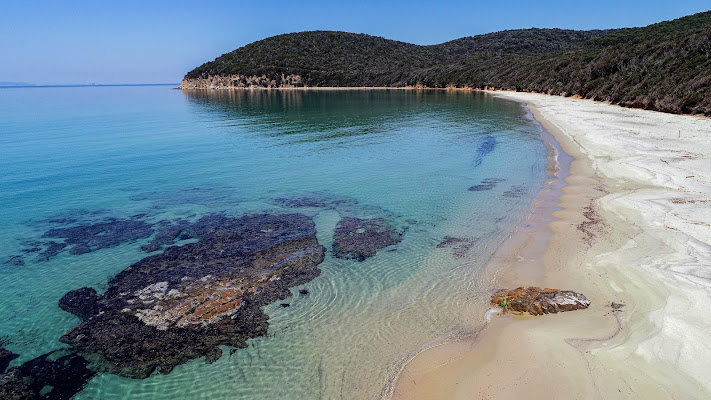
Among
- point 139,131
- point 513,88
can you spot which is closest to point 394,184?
point 139,131

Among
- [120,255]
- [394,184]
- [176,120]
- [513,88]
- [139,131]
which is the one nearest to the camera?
[120,255]

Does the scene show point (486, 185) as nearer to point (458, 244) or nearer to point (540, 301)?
point (458, 244)

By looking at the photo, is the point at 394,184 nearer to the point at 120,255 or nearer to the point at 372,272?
the point at 372,272

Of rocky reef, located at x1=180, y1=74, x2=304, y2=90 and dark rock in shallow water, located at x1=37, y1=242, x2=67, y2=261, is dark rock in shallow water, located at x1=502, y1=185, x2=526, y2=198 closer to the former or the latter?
dark rock in shallow water, located at x1=37, y1=242, x2=67, y2=261

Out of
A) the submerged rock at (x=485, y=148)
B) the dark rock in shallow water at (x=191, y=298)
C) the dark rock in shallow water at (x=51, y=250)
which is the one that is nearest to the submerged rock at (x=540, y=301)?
the dark rock in shallow water at (x=191, y=298)

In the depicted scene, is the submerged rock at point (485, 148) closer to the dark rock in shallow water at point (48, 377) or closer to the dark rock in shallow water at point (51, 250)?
the dark rock in shallow water at point (51, 250)

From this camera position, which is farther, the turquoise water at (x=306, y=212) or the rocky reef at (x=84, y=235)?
the rocky reef at (x=84, y=235)
